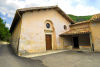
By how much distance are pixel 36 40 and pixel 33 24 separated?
2.04 meters

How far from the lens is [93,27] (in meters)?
8.82

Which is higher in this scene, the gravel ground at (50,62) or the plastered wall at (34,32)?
the plastered wall at (34,32)

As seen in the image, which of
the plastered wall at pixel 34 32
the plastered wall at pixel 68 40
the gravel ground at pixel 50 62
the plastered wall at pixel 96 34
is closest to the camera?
the gravel ground at pixel 50 62

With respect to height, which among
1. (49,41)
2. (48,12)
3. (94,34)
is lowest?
(49,41)

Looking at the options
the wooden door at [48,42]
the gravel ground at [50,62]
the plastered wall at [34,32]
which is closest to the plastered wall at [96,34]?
the gravel ground at [50,62]

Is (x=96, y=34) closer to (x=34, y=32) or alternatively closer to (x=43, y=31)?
(x=43, y=31)

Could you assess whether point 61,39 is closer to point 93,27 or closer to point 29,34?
point 93,27

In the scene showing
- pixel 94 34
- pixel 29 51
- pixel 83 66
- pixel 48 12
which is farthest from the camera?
pixel 48 12

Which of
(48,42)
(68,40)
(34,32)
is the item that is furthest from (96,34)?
(34,32)

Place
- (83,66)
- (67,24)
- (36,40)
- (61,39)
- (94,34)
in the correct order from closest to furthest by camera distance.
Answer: (83,66), (36,40), (94,34), (61,39), (67,24)

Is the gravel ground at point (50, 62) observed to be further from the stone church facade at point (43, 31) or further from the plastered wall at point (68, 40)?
the plastered wall at point (68, 40)

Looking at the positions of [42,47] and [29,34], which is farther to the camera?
[42,47]

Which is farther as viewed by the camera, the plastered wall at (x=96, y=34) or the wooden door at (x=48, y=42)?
the wooden door at (x=48, y=42)

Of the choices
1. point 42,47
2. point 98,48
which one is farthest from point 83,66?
point 98,48
